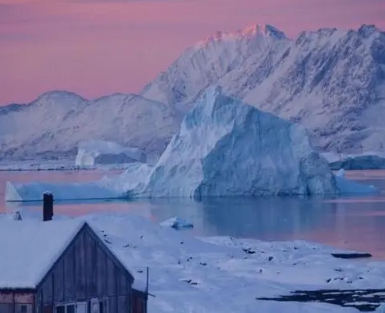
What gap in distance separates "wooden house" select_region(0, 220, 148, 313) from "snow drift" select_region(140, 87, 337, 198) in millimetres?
44535

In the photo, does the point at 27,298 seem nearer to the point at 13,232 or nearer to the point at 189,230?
the point at 13,232

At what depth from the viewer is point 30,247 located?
44.2ft

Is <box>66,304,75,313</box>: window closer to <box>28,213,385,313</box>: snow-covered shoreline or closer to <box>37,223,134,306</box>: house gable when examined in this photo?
<box>37,223,134,306</box>: house gable

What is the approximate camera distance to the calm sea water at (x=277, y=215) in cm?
3909

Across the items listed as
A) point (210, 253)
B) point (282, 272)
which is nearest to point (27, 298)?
point (282, 272)

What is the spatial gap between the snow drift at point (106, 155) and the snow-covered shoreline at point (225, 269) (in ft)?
342

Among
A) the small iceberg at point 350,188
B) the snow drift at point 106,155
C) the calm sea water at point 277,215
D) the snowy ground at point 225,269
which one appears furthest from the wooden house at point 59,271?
the snow drift at point 106,155

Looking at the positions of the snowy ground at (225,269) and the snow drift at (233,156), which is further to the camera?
the snow drift at (233,156)

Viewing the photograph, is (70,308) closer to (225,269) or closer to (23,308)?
(23,308)

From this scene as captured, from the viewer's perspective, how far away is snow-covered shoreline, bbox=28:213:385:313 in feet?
68.1

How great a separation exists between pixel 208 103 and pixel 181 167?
4.03 m

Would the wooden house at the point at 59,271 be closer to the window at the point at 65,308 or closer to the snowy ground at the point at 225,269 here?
the window at the point at 65,308

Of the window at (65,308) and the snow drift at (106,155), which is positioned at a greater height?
the snow drift at (106,155)

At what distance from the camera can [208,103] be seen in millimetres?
60938
